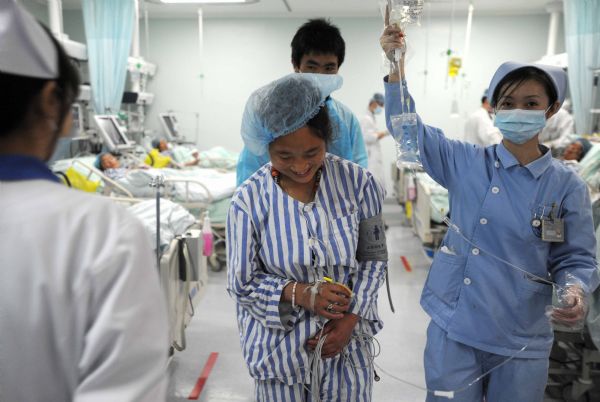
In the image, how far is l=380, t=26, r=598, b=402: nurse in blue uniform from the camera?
1.38 m

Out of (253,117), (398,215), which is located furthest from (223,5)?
(253,117)

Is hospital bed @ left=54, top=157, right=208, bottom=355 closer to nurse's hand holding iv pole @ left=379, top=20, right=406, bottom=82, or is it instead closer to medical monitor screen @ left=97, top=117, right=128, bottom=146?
nurse's hand holding iv pole @ left=379, top=20, right=406, bottom=82

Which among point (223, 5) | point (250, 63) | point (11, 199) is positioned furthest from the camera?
point (250, 63)

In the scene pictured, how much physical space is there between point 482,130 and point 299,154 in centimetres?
428

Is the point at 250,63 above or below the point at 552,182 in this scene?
above

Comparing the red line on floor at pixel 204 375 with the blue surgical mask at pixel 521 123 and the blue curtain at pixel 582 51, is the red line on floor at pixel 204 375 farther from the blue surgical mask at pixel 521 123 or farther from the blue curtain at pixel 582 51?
the blue curtain at pixel 582 51

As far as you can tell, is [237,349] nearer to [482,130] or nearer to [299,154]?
[299,154]

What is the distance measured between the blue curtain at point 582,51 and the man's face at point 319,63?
14.4ft

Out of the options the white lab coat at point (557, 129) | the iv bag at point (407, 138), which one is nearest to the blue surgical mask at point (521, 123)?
the iv bag at point (407, 138)

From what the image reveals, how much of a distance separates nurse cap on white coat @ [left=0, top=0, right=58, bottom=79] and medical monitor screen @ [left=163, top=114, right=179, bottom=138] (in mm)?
7049

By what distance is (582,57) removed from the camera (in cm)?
533

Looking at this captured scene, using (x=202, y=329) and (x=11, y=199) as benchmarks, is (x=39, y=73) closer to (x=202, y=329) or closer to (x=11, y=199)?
(x=11, y=199)

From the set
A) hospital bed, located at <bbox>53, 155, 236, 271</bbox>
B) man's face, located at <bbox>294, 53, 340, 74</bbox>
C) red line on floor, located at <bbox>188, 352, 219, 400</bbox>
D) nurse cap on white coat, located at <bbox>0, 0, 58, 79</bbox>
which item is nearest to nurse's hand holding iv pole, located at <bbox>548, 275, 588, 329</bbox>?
man's face, located at <bbox>294, 53, 340, 74</bbox>

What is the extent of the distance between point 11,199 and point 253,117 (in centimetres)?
75
